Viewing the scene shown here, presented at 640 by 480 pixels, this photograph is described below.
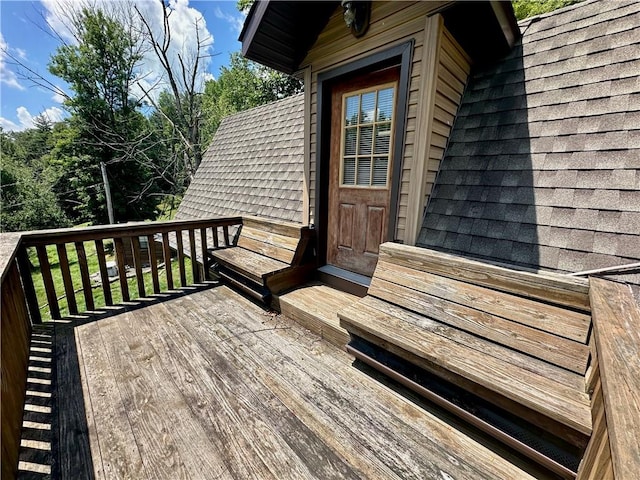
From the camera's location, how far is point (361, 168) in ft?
9.24

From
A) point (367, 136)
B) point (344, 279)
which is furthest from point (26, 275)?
point (367, 136)

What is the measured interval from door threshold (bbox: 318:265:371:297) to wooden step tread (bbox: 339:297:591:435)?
0.75 metres

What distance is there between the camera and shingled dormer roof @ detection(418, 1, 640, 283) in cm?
179

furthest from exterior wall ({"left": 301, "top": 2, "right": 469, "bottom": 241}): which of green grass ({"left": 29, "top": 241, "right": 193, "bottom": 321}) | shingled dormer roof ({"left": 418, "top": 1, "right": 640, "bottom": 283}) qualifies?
green grass ({"left": 29, "top": 241, "right": 193, "bottom": 321})

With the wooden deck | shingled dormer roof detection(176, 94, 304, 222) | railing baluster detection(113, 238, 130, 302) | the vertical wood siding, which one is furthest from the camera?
shingled dormer roof detection(176, 94, 304, 222)

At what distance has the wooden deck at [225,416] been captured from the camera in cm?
138

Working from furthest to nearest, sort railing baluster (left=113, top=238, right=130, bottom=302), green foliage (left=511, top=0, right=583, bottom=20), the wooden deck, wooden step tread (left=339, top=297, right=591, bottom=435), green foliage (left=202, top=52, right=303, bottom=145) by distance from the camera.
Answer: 1. green foliage (left=202, top=52, right=303, bottom=145)
2. green foliage (left=511, top=0, right=583, bottom=20)
3. railing baluster (left=113, top=238, right=130, bottom=302)
4. the wooden deck
5. wooden step tread (left=339, top=297, right=591, bottom=435)

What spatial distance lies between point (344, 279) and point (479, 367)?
1.65 m

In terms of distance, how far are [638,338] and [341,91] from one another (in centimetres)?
287

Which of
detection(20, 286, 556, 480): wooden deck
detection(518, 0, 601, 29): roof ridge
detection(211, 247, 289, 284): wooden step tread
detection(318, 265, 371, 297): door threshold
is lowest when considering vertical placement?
detection(20, 286, 556, 480): wooden deck

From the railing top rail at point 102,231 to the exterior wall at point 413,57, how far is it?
2387mm

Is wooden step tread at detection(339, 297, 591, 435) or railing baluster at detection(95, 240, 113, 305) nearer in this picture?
wooden step tread at detection(339, 297, 591, 435)

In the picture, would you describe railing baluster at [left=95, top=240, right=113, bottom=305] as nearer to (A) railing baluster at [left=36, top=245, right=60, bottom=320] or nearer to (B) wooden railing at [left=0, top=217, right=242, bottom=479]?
(B) wooden railing at [left=0, top=217, right=242, bottom=479]

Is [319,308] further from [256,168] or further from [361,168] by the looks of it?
[256,168]
